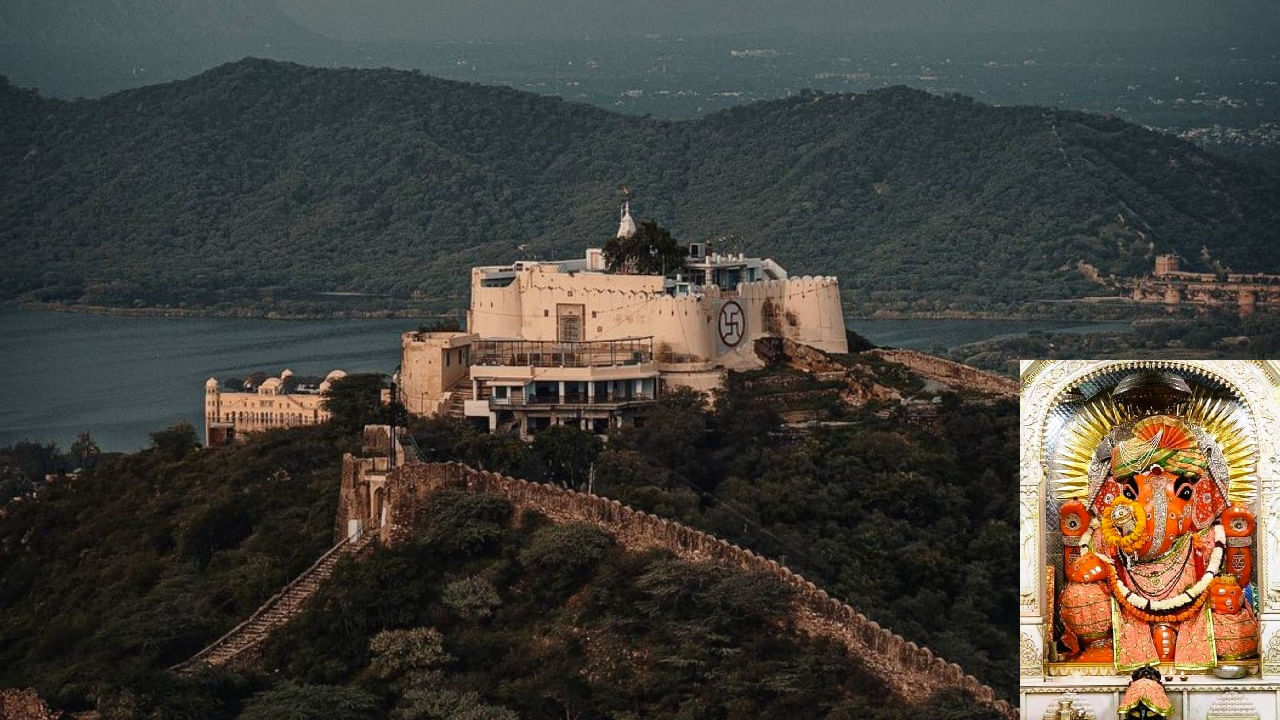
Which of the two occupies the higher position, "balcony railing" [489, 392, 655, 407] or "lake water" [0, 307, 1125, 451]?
"balcony railing" [489, 392, 655, 407]

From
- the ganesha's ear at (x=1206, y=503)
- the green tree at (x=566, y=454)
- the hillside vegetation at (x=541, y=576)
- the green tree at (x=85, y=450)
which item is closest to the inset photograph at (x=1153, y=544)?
the ganesha's ear at (x=1206, y=503)

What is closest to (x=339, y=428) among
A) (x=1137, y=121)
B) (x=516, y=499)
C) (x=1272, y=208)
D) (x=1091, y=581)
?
(x=516, y=499)

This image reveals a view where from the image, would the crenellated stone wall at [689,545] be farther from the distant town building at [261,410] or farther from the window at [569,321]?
the distant town building at [261,410]

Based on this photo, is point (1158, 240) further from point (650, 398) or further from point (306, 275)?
point (650, 398)

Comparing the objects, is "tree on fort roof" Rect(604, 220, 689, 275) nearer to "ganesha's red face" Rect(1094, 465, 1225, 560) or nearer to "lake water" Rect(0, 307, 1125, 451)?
"ganesha's red face" Rect(1094, 465, 1225, 560)

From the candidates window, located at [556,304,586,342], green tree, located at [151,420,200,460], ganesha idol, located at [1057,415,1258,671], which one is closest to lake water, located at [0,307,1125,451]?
green tree, located at [151,420,200,460]

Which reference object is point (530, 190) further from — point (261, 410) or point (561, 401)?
point (561, 401)
